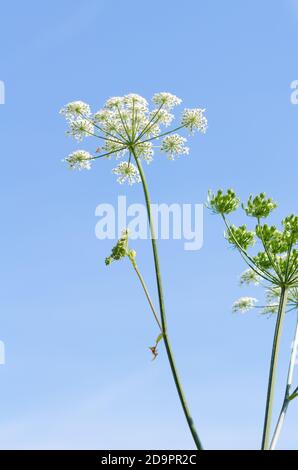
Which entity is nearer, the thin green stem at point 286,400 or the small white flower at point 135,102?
the thin green stem at point 286,400

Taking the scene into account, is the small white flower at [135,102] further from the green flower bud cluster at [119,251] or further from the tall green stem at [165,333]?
the green flower bud cluster at [119,251]

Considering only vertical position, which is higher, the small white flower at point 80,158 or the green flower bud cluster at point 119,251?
the small white flower at point 80,158

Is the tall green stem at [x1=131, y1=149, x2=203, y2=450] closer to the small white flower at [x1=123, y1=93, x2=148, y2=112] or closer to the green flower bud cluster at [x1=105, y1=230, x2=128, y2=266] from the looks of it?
the green flower bud cluster at [x1=105, y1=230, x2=128, y2=266]

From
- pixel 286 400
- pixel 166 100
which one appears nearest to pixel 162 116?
pixel 166 100

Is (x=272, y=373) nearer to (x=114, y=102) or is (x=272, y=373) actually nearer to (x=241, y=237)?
(x=241, y=237)

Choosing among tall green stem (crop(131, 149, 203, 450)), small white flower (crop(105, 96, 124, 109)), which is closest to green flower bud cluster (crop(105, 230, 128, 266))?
tall green stem (crop(131, 149, 203, 450))

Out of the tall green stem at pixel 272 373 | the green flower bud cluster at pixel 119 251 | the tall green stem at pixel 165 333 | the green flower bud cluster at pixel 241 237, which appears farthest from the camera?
the green flower bud cluster at pixel 241 237

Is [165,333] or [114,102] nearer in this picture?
[165,333]

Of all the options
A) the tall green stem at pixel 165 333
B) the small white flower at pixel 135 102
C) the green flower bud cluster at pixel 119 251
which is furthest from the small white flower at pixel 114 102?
the green flower bud cluster at pixel 119 251
